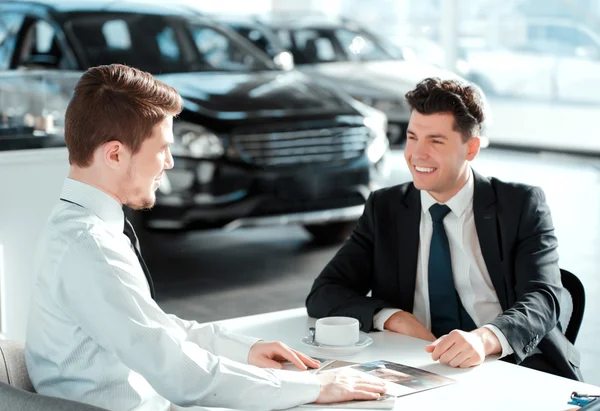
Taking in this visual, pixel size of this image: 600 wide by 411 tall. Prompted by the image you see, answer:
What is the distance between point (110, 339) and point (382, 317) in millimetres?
822

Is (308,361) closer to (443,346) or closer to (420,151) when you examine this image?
(443,346)

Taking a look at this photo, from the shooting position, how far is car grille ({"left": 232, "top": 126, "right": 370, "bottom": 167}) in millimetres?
5370

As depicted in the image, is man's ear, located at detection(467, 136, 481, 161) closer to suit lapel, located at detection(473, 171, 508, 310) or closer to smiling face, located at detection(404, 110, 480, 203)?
smiling face, located at detection(404, 110, 480, 203)

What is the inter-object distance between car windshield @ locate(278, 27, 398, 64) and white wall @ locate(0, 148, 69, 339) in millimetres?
5508

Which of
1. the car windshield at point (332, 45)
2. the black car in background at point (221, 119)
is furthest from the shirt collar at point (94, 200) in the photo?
the car windshield at point (332, 45)

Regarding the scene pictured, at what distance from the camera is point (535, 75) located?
1309 centimetres

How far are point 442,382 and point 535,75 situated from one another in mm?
11863

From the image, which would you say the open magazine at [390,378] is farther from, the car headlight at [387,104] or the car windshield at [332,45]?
the car windshield at [332,45]

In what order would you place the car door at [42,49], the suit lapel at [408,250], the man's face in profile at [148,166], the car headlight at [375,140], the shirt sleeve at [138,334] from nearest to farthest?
1. the shirt sleeve at [138,334]
2. the man's face in profile at [148,166]
3. the suit lapel at [408,250]
4. the car door at [42,49]
5. the car headlight at [375,140]

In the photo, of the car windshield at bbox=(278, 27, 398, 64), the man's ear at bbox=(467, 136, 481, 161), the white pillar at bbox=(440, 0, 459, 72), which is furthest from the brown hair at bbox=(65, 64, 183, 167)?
the white pillar at bbox=(440, 0, 459, 72)

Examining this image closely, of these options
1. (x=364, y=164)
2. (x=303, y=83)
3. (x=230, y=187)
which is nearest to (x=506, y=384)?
(x=230, y=187)

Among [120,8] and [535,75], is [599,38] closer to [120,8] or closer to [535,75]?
[535,75]

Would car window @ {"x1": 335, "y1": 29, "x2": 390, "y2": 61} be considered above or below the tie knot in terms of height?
below

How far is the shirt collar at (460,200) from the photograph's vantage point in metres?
2.40
